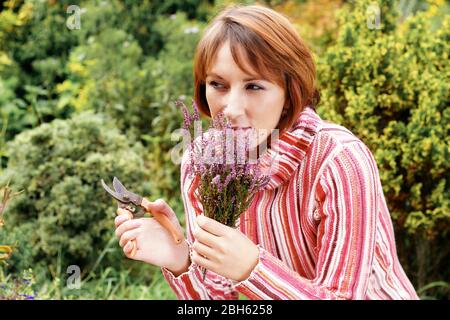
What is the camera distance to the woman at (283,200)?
1681 millimetres

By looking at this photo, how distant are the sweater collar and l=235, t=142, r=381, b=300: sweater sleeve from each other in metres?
0.10

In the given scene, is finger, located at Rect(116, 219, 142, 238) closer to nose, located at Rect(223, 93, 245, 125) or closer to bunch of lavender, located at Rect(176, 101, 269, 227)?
bunch of lavender, located at Rect(176, 101, 269, 227)

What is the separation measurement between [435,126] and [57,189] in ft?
5.69

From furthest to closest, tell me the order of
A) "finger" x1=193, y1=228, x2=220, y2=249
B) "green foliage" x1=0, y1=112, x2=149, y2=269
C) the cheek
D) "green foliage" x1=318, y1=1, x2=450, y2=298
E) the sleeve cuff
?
1. "green foliage" x1=0, y1=112, x2=149, y2=269
2. "green foliage" x1=318, y1=1, x2=450, y2=298
3. the sleeve cuff
4. the cheek
5. "finger" x1=193, y1=228, x2=220, y2=249

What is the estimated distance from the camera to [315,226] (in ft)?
6.22

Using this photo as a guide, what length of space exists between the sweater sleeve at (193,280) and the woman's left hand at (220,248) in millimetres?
286

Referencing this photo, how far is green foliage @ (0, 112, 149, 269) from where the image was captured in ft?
11.2

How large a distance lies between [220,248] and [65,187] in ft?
6.51

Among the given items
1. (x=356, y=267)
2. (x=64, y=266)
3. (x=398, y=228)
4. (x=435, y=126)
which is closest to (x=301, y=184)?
Answer: (x=356, y=267)

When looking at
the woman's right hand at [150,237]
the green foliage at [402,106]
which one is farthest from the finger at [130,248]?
the green foliage at [402,106]

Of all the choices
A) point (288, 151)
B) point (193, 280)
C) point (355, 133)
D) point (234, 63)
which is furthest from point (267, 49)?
point (355, 133)

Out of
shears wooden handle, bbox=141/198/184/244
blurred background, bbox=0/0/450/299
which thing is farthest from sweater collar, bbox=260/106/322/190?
blurred background, bbox=0/0/450/299

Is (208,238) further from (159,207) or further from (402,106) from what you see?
(402,106)

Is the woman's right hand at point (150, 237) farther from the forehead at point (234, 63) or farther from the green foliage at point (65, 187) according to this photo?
the green foliage at point (65, 187)
